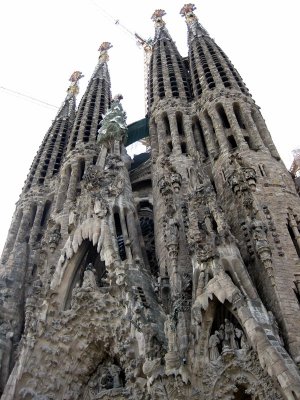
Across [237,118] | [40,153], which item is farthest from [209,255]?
[40,153]

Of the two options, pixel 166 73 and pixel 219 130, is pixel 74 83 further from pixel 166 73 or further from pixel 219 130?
pixel 219 130

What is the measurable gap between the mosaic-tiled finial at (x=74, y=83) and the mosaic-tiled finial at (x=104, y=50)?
7.50 feet

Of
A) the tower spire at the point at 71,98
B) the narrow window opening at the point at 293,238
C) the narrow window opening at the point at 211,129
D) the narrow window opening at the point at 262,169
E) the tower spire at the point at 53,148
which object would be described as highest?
the tower spire at the point at 71,98

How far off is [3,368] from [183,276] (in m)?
6.40

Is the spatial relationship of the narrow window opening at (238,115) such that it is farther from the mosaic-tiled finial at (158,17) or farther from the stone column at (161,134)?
the mosaic-tiled finial at (158,17)

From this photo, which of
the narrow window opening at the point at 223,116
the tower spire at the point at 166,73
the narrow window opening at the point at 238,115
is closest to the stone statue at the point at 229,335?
the narrow window opening at the point at 238,115

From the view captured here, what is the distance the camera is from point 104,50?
40094 millimetres

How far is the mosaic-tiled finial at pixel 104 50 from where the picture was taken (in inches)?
1532

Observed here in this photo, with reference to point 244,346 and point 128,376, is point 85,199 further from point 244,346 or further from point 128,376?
point 244,346

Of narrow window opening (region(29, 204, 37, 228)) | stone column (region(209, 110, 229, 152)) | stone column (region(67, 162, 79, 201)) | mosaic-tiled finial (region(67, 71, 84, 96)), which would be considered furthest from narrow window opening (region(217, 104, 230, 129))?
mosaic-tiled finial (region(67, 71, 84, 96))

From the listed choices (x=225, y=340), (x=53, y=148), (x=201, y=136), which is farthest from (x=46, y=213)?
(x=225, y=340)

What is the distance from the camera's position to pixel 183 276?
46.8ft

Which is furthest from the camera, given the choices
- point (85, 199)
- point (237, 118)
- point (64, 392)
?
point (237, 118)

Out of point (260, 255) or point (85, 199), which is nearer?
point (260, 255)
